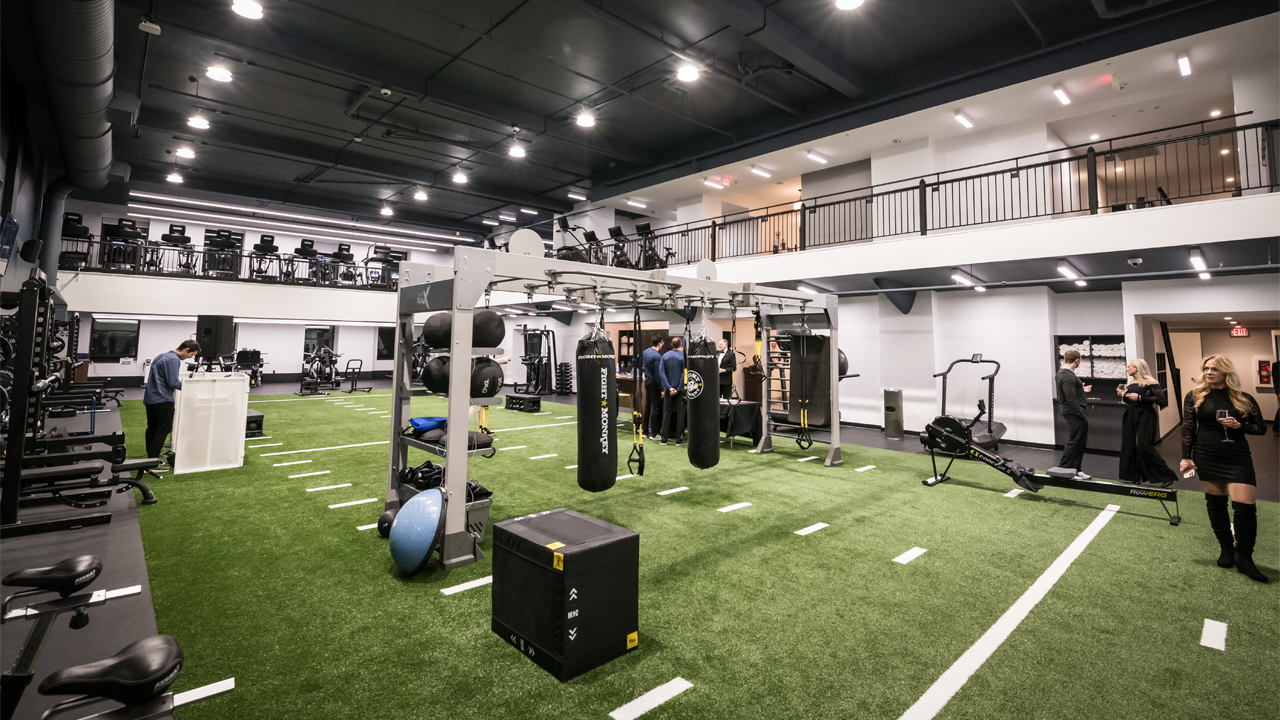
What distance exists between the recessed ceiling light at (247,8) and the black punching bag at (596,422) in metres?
7.10

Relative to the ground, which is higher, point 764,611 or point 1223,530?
point 1223,530

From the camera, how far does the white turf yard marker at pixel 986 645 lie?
91.7 inches

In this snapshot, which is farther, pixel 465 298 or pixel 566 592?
pixel 465 298

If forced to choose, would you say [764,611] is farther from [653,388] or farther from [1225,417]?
[653,388]

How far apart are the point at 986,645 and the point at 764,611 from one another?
116cm

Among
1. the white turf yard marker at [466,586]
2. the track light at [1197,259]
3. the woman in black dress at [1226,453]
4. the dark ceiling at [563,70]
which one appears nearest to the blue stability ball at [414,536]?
the white turf yard marker at [466,586]

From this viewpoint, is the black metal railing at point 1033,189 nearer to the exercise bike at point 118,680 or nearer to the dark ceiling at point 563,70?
the dark ceiling at point 563,70

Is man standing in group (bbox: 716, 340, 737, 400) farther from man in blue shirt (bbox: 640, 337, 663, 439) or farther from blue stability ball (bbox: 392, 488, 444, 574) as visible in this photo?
blue stability ball (bbox: 392, 488, 444, 574)

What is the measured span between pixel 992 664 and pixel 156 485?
7.67 metres

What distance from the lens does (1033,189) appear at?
950 cm

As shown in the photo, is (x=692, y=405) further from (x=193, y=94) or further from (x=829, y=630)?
(x=193, y=94)

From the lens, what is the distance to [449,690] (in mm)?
2398

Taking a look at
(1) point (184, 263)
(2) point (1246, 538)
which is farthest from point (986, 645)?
(1) point (184, 263)

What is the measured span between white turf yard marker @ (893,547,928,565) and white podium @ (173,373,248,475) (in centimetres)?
719
